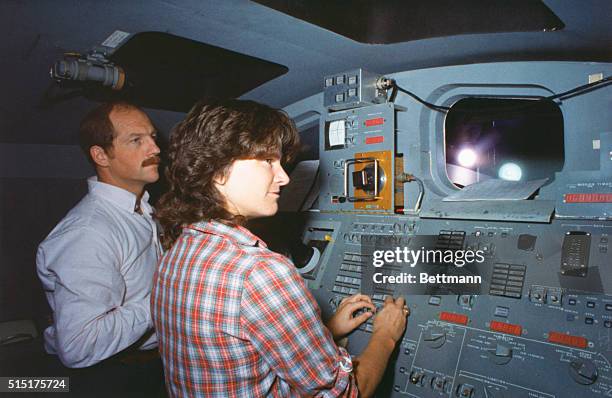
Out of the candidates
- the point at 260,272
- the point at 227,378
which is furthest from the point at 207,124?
the point at 227,378

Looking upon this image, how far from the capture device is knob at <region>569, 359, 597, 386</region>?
3.82 ft

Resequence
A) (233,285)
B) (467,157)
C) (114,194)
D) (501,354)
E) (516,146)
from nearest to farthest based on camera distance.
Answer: (233,285) < (501,354) < (114,194) < (467,157) < (516,146)

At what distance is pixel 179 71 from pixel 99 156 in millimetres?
741

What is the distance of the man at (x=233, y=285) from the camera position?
38.1 inches

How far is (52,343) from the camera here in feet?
6.12

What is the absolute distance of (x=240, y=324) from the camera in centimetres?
96

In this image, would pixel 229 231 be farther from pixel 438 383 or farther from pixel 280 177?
pixel 438 383

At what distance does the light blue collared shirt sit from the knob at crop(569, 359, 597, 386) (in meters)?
1.51

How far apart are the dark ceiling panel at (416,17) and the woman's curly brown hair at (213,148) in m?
0.60

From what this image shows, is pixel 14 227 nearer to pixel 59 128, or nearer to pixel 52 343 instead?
pixel 59 128

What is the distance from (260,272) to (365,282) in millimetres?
924

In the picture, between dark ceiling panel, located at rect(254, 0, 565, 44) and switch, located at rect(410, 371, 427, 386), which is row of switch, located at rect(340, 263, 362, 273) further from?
dark ceiling panel, located at rect(254, 0, 565, 44)

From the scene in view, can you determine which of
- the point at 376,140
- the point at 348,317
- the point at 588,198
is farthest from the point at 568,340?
the point at 376,140

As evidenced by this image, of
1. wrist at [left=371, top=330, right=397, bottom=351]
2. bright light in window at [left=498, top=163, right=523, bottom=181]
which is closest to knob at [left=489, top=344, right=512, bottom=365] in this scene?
wrist at [left=371, top=330, right=397, bottom=351]
